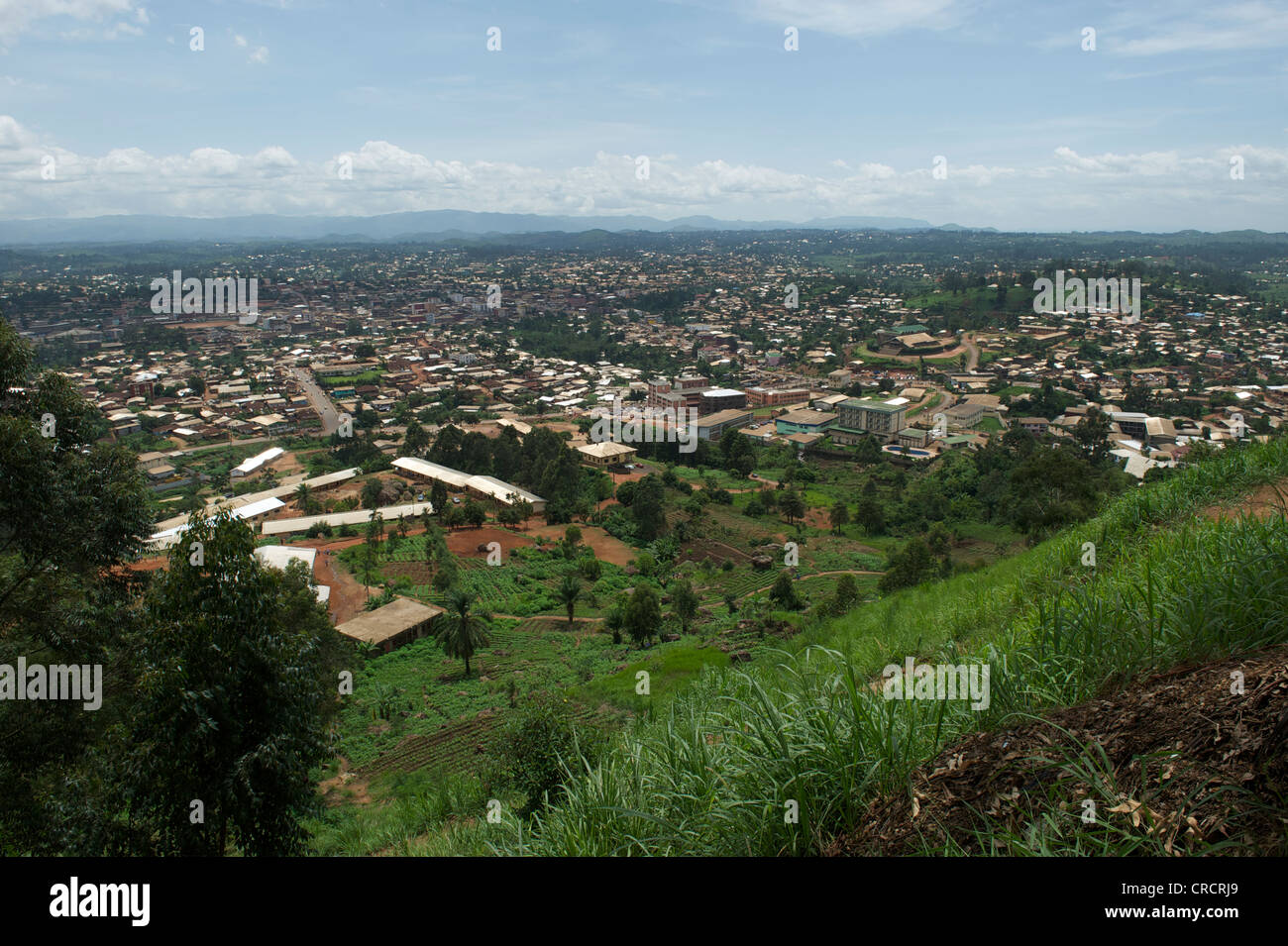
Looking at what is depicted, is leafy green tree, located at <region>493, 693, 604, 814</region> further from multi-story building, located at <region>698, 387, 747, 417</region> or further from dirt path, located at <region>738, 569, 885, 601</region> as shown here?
multi-story building, located at <region>698, 387, 747, 417</region>

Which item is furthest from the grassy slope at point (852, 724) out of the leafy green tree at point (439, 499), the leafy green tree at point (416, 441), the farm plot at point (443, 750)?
the leafy green tree at point (416, 441)

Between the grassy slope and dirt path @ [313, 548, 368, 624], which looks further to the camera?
dirt path @ [313, 548, 368, 624]

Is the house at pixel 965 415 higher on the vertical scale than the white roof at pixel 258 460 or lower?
higher

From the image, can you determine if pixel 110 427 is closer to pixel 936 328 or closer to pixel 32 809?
pixel 32 809

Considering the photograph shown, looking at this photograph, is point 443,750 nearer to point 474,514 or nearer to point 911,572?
point 911,572

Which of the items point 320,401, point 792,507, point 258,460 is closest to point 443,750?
point 792,507

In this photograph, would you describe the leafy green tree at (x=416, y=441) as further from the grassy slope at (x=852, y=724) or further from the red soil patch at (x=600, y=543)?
the grassy slope at (x=852, y=724)

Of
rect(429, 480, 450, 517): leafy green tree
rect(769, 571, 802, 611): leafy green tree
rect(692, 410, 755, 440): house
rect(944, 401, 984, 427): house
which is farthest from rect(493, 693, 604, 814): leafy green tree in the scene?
rect(944, 401, 984, 427): house

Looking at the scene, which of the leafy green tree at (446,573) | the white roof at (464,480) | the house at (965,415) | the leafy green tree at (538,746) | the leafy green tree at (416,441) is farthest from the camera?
the house at (965,415)
